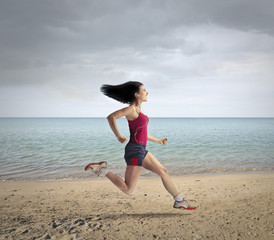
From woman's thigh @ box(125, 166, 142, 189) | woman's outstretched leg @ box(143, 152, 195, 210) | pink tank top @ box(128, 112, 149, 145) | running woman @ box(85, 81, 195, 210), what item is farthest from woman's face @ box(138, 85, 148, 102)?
woman's thigh @ box(125, 166, 142, 189)

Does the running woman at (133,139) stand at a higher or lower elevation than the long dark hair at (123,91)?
lower

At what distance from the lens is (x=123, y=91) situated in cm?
404

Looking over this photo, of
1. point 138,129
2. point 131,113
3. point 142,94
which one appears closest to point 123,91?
point 142,94

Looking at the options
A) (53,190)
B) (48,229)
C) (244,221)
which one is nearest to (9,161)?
(53,190)

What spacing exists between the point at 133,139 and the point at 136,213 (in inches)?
61.0

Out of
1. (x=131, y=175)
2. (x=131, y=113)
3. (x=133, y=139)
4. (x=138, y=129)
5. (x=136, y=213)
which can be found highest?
(x=131, y=113)

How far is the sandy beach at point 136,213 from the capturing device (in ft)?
11.1

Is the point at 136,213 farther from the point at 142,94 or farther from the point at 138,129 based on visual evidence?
the point at 142,94

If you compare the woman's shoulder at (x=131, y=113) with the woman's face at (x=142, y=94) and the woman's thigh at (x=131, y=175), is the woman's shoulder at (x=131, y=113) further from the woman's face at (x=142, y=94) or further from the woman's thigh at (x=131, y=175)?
the woman's thigh at (x=131, y=175)

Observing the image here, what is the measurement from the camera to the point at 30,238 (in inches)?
127

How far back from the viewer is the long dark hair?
13.1 ft

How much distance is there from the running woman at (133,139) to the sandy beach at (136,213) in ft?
1.82

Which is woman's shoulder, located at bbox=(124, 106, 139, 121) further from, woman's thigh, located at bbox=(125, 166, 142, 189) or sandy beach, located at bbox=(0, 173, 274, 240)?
sandy beach, located at bbox=(0, 173, 274, 240)

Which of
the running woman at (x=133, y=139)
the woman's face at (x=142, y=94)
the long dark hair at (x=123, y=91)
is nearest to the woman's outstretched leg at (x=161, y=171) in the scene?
the running woman at (x=133, y=139)
